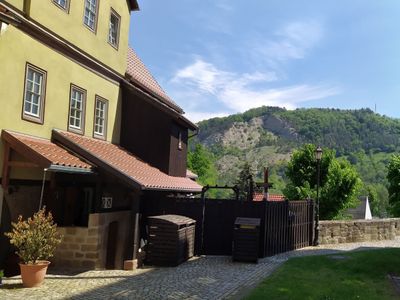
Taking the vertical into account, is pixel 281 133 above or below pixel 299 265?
above

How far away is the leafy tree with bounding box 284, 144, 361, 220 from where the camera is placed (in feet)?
107

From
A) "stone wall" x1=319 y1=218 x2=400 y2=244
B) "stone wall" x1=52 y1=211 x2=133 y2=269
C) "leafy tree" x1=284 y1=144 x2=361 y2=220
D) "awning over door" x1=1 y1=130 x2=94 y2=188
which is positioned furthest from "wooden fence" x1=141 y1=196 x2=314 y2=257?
"leafy tree" x1=284 y1=144 x2=361 y2=220

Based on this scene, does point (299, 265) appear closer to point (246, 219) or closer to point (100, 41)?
point (246, 219)

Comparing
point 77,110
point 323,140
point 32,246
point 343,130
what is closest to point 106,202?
point 77,110

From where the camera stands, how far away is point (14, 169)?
453 inches

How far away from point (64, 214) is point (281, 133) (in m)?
186

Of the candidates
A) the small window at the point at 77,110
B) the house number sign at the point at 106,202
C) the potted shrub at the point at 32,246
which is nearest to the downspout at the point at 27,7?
the small window at the point at 77,110

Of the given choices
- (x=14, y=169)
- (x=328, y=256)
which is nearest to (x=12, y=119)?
(x=14, y=169)

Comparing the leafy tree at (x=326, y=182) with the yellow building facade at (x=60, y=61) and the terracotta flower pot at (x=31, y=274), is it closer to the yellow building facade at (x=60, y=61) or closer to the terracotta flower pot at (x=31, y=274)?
Answer: the yellow building facade at (x=60, y=61)

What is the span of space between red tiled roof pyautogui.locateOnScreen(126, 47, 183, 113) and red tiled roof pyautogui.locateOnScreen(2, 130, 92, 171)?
665 centimetres

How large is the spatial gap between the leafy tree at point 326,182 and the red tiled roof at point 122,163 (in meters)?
16.1

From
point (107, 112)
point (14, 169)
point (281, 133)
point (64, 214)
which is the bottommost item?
point (64, 214)

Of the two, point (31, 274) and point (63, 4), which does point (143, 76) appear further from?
point (31, 274)

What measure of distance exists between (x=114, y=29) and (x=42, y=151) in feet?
26.2
